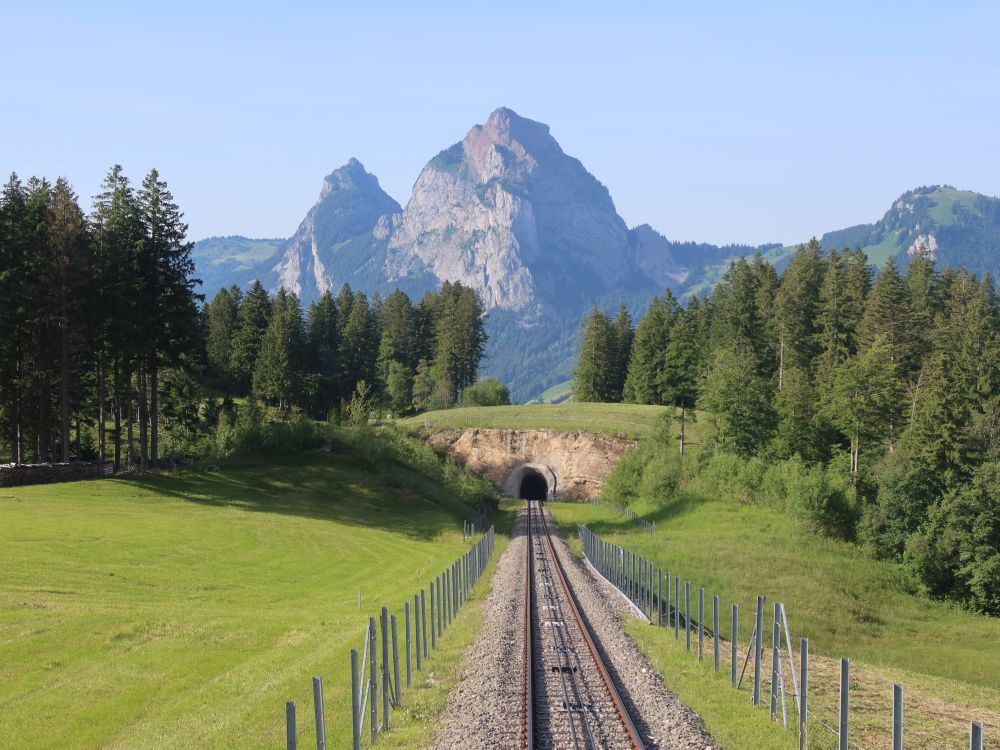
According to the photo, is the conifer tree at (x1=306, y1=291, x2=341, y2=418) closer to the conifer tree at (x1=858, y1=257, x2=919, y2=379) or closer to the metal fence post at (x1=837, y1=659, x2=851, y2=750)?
the conifer tree at (x1=858, y1=257, x2=919, y2=379)

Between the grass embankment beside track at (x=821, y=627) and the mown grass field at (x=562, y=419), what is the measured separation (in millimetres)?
19135

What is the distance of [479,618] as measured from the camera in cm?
3080

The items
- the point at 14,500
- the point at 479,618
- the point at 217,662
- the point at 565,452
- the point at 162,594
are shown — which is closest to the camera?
the point at 217,662

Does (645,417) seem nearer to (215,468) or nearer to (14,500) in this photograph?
(215,468)

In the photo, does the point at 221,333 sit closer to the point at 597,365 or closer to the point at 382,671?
the point at 597,365

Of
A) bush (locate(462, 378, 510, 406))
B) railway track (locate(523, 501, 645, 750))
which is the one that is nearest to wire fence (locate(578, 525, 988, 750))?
railway track (locate(523, 501, 645, 750))

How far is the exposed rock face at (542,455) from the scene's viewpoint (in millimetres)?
103125

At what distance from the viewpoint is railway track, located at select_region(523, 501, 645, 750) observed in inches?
645

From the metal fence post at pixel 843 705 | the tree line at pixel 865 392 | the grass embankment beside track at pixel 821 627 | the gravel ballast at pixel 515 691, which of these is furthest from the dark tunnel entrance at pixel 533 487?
the metal fence post at pixel 843 705

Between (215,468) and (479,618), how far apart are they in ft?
146

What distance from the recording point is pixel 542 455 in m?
107

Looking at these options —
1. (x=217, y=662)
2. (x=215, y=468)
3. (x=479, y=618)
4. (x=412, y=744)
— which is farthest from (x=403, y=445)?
(x=412, y=744)

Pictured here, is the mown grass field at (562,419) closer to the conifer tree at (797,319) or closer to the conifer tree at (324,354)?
the conifer tree at (797,319)

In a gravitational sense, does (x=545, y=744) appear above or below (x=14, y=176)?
below
